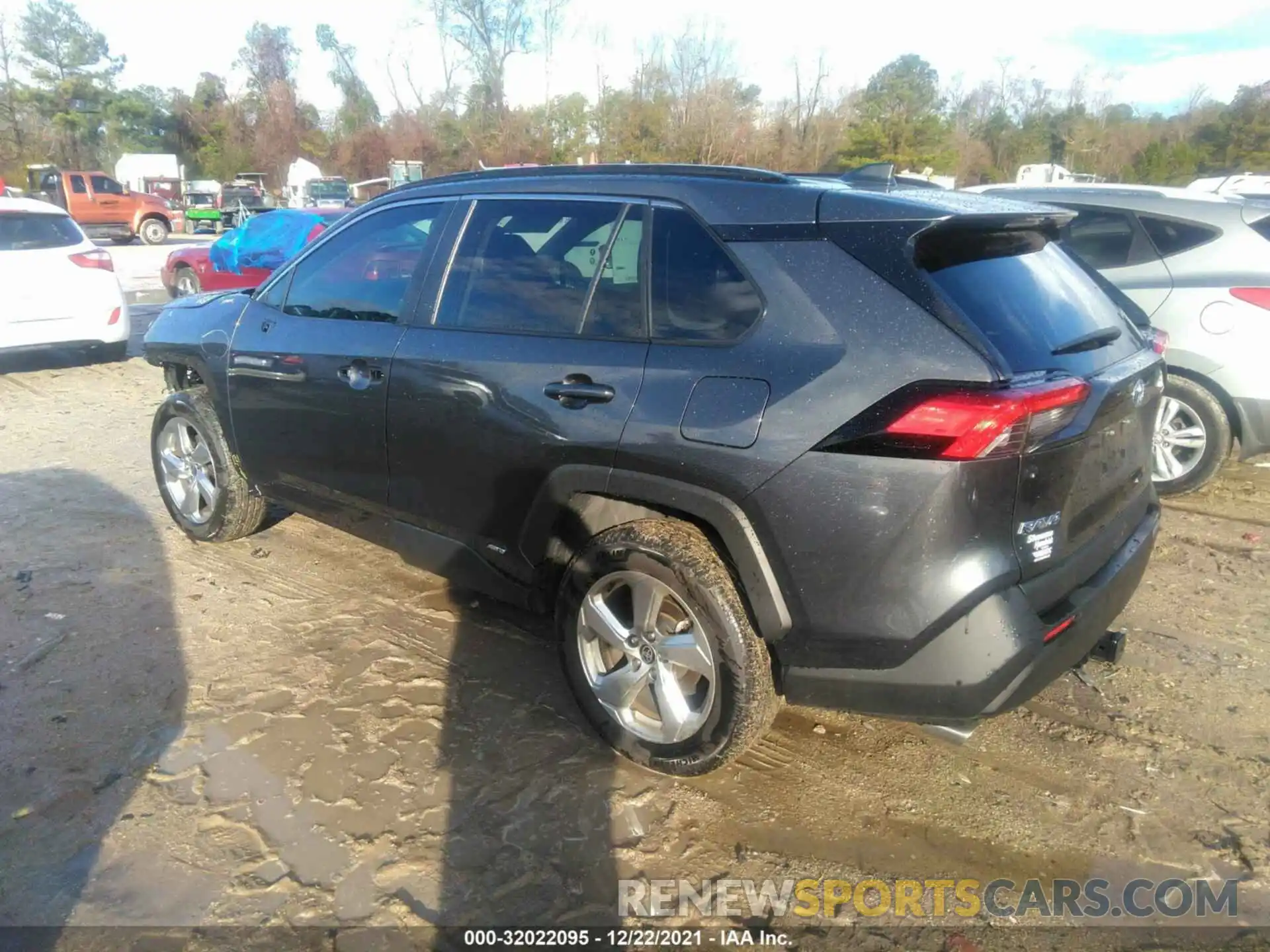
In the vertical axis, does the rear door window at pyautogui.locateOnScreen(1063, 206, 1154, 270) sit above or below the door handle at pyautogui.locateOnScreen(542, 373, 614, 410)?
above

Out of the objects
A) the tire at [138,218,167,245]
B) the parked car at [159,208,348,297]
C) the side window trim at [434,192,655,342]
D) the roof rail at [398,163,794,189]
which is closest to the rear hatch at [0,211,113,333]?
the parked car at [159,208,348,297]

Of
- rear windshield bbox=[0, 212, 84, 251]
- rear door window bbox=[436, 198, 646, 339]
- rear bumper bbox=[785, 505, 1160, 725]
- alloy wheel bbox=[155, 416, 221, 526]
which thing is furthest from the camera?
rear windshield bbox=[0, 212, 84, 251]

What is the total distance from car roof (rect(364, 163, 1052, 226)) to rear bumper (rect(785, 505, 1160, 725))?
3.57ft

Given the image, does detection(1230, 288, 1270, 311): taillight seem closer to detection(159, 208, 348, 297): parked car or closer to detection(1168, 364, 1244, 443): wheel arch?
detection(1168, 364, 1244, 443): wheel arch

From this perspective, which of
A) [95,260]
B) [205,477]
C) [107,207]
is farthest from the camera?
[107,207]

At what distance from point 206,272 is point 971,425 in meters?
12.7

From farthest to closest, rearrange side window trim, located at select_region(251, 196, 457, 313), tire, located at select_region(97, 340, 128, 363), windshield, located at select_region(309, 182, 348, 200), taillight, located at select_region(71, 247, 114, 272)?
windshield, located at select_region(309, 182, 348, 200), tire, located at select_region(97, 340, 128, 363), taillight, located at select_region(71, 247, 114, 272), side window trim, located at select_region(251, 196, 457, 313)

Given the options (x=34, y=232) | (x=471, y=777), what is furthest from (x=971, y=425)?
(x=34, y=232)

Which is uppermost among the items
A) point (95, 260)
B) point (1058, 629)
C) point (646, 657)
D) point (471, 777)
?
point (95, 260)

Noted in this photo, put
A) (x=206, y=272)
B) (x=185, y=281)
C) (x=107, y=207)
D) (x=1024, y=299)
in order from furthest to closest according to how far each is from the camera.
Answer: (x=107, y=207) < (x=185, y=281) < (x=206, y=272) < (x=1024, y=299)

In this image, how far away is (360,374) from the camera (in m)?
3.50

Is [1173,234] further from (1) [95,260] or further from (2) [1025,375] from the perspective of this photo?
(1) [95,260]

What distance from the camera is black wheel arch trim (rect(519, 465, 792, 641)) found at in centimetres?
250

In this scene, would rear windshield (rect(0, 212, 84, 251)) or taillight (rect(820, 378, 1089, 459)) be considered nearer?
taillight (rect(820, 378, 1089, 459))
